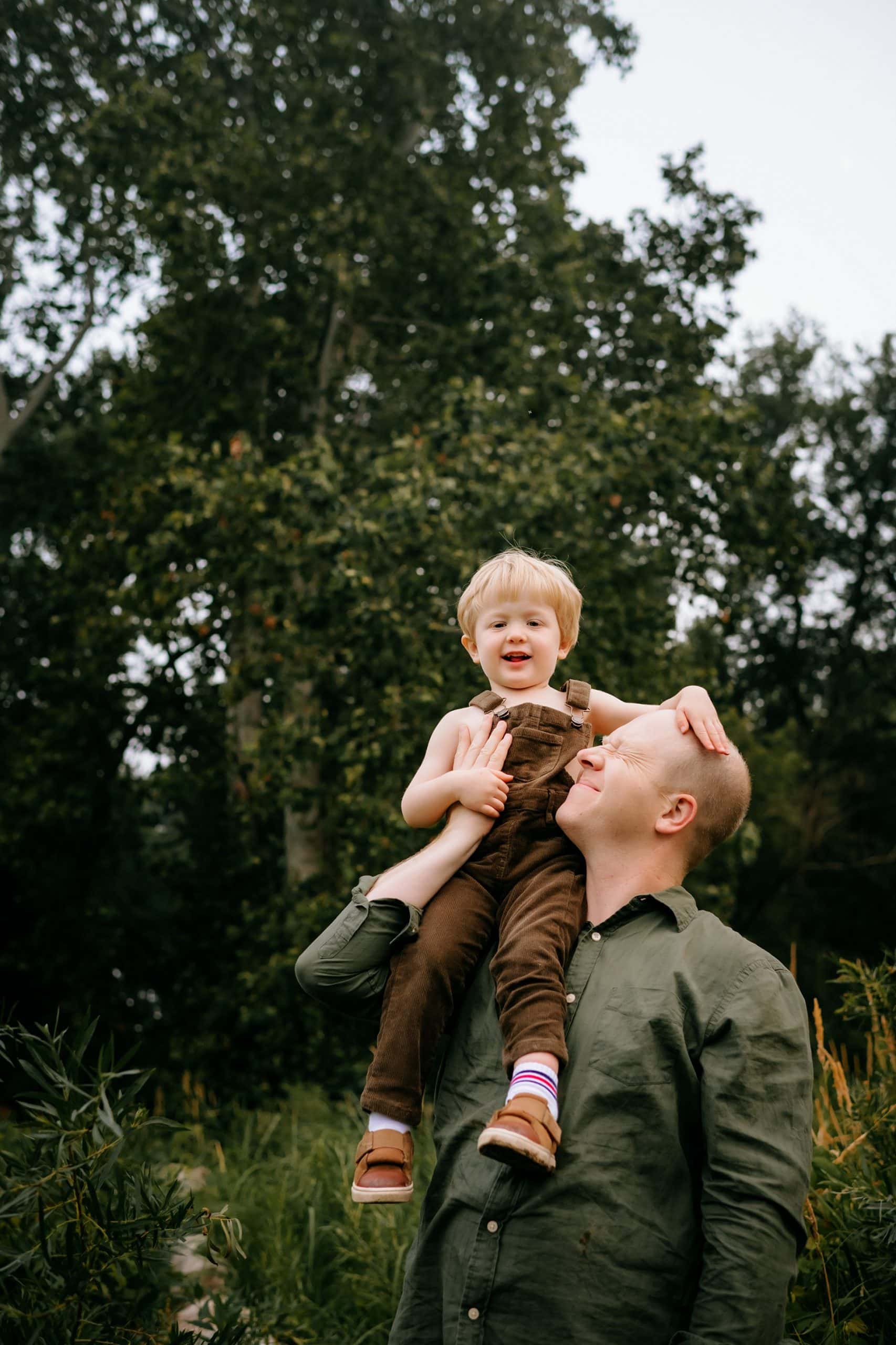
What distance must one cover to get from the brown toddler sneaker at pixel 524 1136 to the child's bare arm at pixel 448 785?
58 cm

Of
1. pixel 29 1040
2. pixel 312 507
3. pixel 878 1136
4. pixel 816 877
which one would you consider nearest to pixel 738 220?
pixel 312 507

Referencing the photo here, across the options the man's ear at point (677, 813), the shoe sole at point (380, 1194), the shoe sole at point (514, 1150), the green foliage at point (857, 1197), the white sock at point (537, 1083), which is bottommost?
the green foliage at point (857, 1197)

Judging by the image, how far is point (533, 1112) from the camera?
1.69 metres

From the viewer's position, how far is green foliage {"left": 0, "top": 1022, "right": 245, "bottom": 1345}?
7.09 ft

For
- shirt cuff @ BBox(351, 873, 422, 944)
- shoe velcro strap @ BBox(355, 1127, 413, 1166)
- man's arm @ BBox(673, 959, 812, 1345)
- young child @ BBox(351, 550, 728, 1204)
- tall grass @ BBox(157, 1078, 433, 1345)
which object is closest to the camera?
man's arm @ BBox(673, 959, 812, 1345)

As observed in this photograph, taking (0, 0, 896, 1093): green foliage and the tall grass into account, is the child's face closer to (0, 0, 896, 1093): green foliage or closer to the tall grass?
the tall grass

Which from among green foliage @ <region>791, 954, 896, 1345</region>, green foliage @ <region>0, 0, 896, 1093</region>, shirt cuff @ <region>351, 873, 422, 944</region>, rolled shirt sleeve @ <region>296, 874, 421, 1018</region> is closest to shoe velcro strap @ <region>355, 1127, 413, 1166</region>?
rolled shirt sleeve @ <region>296, 874, 421, 1018</region>

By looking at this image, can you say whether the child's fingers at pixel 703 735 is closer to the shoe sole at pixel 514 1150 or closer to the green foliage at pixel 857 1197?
the shoe sole at pixel 514 1150

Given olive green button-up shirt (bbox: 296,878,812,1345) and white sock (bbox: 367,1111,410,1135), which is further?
white sock (bbox: 367,1111,410,1135)

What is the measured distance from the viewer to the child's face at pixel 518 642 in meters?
2.38

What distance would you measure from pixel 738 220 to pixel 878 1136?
31.3 ft

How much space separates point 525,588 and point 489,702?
0.27m

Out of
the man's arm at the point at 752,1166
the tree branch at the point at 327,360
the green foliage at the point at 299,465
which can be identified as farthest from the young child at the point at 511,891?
the tree branch at the point at 327,360

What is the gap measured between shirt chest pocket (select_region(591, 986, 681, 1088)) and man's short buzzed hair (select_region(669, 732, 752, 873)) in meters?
0.29
